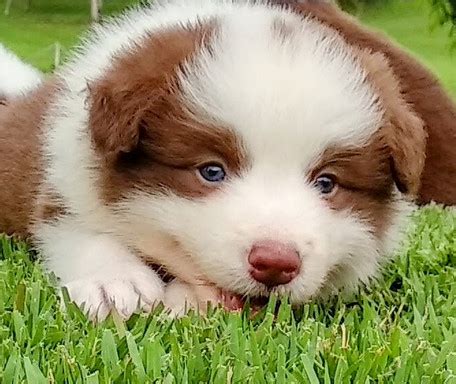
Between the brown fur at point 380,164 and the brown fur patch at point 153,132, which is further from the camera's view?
the brown fur at point 380,164

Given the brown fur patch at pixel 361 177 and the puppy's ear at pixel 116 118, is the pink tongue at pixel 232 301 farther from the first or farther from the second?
the puppy's ear at pixel 116 118

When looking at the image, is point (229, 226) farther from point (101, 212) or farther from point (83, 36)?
point (83, 36)

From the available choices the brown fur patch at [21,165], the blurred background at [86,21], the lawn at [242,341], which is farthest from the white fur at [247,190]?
the blurred background at [86,21]

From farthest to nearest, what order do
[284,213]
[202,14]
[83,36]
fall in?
1. [83,36]
2. [202,14]
3. [284,213]

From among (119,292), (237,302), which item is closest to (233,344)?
(237,302)

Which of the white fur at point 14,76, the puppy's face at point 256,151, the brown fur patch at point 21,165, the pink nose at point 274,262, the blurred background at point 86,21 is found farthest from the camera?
the blurred background at point 86,21

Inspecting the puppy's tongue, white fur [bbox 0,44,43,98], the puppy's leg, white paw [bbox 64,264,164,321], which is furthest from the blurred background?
the puppy's tongue

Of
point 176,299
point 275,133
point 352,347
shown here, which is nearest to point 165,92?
point 275,133

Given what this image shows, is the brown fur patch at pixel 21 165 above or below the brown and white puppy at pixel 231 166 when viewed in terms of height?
below
